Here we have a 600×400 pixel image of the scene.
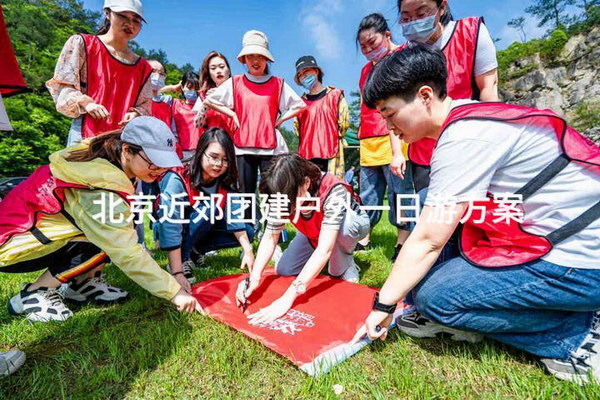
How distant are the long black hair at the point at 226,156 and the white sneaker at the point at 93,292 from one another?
38.0 inches

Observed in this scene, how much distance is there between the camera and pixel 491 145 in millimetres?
1162

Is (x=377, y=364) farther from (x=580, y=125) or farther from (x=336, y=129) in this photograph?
(x=580, y=125)

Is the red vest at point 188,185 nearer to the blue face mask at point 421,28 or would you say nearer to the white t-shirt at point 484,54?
the blue face mask at point 421,28

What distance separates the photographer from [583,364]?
1.26 m

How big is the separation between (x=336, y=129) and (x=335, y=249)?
1.98 metres

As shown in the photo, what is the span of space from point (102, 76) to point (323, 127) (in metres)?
2.34

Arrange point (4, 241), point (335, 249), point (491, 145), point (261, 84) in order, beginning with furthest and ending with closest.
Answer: point (261, 84) < point (335, 249) < point (4, 241) < point (491, 145)

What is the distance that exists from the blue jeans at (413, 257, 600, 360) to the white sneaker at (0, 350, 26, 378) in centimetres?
175

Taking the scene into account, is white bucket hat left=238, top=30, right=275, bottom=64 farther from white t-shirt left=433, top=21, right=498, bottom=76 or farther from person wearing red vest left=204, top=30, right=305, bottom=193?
white t-shirt left=433, top=21, right=498, bottom=76

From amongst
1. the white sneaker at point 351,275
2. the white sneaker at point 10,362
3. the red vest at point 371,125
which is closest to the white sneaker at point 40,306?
the white sneaker at point 10,362

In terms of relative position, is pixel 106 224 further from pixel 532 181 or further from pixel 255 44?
pixel 255 44

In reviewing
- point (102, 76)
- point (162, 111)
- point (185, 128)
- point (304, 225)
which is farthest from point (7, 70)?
point (185, 128)

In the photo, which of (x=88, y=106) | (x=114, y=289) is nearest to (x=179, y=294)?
(x=114, y=289)

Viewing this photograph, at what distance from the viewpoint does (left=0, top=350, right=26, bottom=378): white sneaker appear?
137 cm
